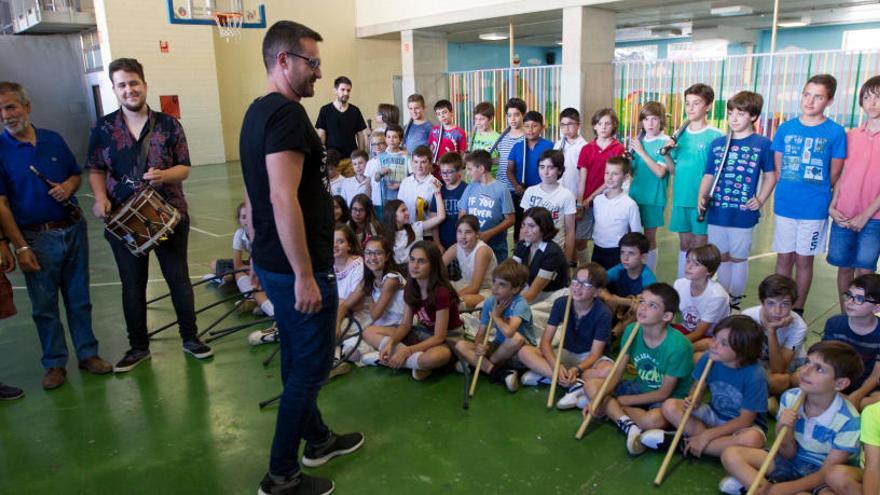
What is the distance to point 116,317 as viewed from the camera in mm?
4973

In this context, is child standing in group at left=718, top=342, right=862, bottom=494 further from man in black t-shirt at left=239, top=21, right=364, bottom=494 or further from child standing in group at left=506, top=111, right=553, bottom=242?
child standing in group at left=506, top=111, right=553, bottom=242

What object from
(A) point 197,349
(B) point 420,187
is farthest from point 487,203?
(A) point 197,349

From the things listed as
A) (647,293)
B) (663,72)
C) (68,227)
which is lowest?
(647,293)

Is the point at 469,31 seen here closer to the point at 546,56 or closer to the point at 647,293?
the point at 546,56

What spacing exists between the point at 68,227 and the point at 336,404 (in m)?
2.01

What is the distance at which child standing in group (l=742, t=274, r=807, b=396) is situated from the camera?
317cm

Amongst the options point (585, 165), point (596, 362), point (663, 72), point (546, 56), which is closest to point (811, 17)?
point (663, 72)

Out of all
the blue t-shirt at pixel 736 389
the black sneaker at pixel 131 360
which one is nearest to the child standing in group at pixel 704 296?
the blue t-shirt at pixel 736 389

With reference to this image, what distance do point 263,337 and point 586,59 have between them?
918 cm

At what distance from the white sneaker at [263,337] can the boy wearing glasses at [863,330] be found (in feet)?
11.2

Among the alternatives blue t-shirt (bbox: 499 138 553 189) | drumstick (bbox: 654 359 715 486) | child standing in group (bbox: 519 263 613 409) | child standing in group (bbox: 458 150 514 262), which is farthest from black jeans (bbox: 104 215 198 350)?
drumstick (bbox: 654 359 715 486)

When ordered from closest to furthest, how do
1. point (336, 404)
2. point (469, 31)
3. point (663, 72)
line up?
point (336, 404) < point (663, 72) < point (469, 31)

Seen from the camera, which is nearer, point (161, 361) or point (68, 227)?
point (68, 227)

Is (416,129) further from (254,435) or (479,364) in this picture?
(254,435)
